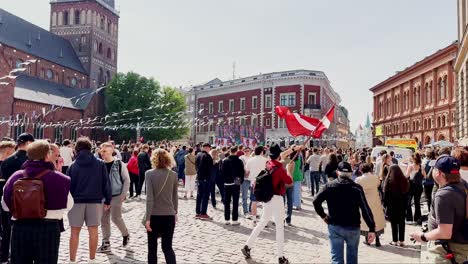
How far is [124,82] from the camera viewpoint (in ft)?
219

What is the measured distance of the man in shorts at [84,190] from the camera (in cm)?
659

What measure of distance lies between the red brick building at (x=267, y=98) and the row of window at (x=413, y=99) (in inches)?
339

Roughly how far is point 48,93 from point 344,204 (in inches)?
2463

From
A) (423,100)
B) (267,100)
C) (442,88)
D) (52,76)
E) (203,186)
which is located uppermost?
(52,76)

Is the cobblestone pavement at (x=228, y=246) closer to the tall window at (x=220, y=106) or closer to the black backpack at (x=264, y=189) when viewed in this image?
the black backpack at (x=264, y=189)

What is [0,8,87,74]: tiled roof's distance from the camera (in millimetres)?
62281

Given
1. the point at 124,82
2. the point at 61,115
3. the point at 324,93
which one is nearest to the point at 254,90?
the point at 324,93

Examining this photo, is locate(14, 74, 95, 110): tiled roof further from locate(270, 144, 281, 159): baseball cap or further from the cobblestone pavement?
locate(270, 144, 281, 159): baseball cap

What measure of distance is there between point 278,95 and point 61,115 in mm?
30965

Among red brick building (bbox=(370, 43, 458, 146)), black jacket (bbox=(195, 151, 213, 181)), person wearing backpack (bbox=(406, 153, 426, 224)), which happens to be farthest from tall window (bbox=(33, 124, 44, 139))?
person wearing backpack (bbox=(406, 153, 426, 224))

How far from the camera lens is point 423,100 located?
164ft

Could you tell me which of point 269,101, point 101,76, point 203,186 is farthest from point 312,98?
point 203,186

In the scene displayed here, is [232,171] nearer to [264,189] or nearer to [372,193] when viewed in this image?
[372,193]

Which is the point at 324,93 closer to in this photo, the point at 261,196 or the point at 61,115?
the point at 61,115
